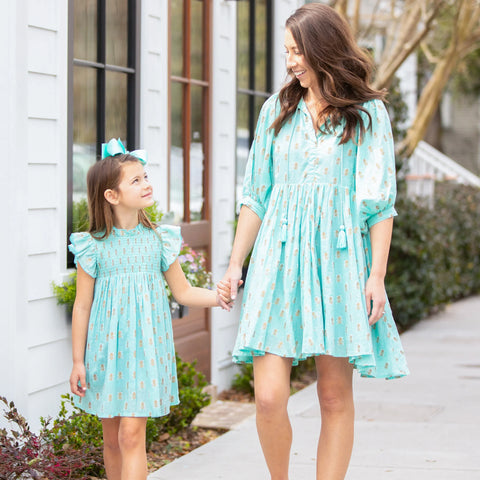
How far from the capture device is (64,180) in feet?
15.5

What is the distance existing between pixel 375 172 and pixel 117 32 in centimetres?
256

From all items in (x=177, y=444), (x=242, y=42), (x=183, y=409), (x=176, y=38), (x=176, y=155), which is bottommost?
(x=177, y=444)

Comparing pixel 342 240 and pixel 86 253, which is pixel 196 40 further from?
pixel 342 240

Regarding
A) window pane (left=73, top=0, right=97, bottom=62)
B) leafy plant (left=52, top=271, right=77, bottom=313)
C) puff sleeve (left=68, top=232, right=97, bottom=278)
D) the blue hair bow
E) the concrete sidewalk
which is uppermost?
window pane (left=73, top=0, right=97, bottom=62)

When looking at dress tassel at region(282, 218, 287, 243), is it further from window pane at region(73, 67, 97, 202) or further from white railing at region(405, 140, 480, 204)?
white railing at region(405, 140, 480, 204)

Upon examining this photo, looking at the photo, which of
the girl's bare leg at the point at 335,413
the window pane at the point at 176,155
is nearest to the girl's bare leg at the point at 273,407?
the girl's bare leg at the point at 335,413

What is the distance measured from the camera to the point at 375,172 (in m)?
3.40

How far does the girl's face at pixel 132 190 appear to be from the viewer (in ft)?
12.1

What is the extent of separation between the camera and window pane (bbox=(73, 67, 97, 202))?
496cm

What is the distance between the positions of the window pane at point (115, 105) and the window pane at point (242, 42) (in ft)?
6.02

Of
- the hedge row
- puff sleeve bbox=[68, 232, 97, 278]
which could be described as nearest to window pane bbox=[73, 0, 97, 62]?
puff sleeve bbox=[68, 232, 97, 278]

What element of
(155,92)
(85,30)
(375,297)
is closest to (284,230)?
(375,297)

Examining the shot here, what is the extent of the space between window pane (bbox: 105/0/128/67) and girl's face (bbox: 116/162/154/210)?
1.81 m

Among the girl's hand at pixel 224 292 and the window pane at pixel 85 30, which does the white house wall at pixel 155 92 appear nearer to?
the window pane at pixel 85 30
